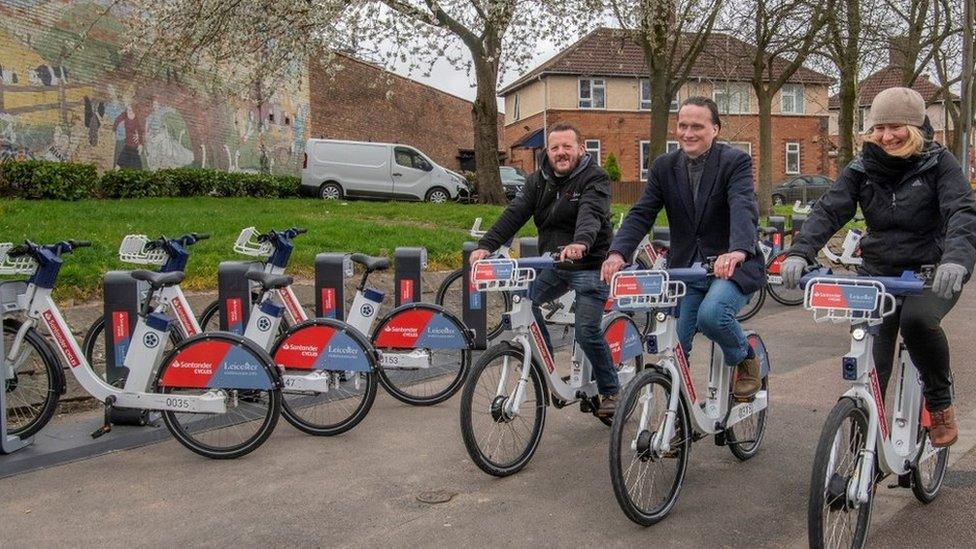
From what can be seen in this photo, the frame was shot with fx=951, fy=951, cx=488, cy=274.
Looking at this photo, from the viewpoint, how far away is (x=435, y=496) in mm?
4711

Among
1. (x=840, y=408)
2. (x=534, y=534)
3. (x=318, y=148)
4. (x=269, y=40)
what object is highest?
(x=269, y=40)

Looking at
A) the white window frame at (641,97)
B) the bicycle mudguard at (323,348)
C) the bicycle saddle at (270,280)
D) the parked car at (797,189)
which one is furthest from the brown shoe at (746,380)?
the white window frame at (641,97)

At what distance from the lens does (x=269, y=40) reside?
18.6m

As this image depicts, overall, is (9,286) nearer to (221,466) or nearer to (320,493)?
(221,466)

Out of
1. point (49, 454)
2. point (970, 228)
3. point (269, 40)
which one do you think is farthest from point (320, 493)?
point (269, 40)

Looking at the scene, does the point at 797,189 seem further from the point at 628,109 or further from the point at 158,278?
the point at 158,278

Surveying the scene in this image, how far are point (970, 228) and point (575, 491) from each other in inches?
86.1

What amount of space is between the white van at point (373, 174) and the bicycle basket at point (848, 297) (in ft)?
70.0

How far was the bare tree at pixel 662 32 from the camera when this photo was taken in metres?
19.1

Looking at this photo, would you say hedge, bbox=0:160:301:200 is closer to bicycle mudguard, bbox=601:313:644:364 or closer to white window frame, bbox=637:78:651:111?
bicycle mudguard, bbox=601:313:644:364

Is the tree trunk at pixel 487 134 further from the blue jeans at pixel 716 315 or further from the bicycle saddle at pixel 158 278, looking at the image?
the blue jeans at pixel 716 315

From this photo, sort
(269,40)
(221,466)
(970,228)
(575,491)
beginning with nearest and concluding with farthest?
(970,228)
(575,491)
(221,466)
(269,40)

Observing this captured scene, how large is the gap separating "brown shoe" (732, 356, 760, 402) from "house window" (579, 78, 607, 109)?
38.9 m

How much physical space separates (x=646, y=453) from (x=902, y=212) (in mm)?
1529
